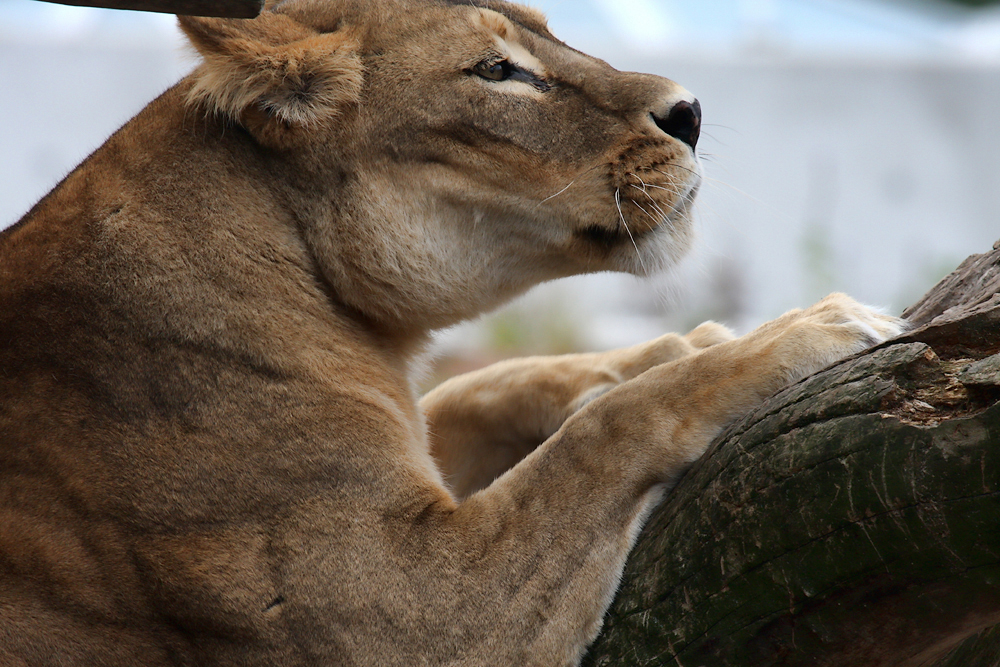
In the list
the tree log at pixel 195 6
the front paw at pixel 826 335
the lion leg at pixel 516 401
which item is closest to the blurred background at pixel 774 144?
the lion leg at pixel 516 401

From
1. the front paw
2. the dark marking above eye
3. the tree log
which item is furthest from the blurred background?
the tree log

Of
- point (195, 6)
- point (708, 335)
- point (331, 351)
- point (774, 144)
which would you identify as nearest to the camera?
point (195, 6)

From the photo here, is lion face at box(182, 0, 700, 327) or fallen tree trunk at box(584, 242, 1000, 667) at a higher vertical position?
lion face at box(182, 0, 700, 327)

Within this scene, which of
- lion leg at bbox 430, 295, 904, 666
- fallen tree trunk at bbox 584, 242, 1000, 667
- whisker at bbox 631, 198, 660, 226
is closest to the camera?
fallen tree trunk at bbox 584, 242, 1000, 667

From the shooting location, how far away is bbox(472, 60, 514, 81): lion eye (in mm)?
3533

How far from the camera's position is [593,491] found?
2.86m

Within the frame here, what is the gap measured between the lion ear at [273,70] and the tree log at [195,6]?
40.2 inches

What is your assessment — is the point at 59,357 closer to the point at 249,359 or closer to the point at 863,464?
the point at 249,359

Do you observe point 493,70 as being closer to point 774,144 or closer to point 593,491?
point 593,491

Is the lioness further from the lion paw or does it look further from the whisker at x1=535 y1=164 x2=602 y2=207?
the lion paw

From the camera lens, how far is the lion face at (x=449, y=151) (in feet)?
10.9

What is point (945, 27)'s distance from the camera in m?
19.4

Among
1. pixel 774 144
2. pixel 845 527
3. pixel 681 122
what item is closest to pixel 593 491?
pixel 845 527

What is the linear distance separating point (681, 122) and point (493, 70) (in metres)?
0.70
